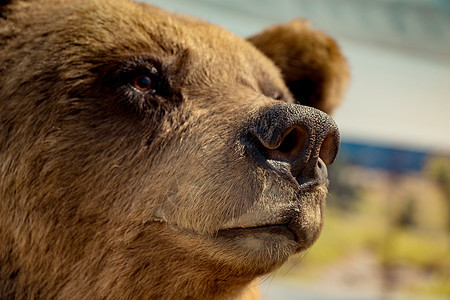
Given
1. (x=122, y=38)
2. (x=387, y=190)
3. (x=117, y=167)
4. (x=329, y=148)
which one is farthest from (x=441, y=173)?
(x=117, y=167)

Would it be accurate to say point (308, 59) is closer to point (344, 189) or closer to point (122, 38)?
point (122, 38)

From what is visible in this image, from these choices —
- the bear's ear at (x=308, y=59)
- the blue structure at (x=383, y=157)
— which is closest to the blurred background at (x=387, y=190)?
the blue structure at (x=383, y=157)

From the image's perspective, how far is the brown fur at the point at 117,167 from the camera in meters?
1.73

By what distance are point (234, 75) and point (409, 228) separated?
6197 millimetres

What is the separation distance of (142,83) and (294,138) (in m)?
0.71

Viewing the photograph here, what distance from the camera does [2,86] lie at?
2018 mm

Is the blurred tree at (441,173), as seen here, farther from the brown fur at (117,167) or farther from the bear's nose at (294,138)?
the bear's nose at (294,138)

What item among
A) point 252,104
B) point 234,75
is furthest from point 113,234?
Result: point 234,75

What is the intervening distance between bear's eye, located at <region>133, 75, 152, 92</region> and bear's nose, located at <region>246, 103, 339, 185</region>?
1.85 feet

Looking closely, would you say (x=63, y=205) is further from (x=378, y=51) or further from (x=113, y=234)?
(x=378, y=51)

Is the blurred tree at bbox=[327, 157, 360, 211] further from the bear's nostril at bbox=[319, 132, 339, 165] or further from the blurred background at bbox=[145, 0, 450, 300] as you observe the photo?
the bear's nostril at bbox=[319, 132, 339, 165]

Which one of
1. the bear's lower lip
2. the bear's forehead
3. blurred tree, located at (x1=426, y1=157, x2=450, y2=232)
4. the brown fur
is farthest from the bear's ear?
blurred tree, located at (x1=426, y1=157, x2=450, y2=232)

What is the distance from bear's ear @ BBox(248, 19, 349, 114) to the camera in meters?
2.92

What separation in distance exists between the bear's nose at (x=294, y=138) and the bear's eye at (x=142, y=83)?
56 centimetres
